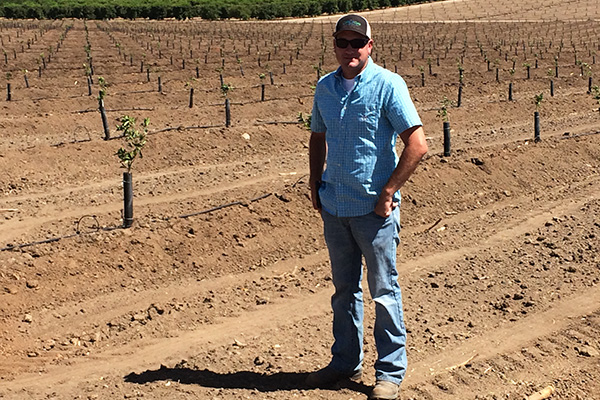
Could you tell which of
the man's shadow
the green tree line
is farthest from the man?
the green tree line

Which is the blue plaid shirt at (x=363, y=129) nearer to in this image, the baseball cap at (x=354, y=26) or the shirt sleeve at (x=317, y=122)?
the shirt sleeve at (x=317, y=122)

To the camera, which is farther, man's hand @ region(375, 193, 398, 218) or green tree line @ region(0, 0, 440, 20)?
green tree line @ region(0, 0, 440, 20)

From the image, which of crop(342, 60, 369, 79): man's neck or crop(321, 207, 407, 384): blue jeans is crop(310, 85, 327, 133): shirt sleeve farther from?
crop(321, 207, 407, 384): blue jeans

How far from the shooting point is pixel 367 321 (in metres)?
6.04

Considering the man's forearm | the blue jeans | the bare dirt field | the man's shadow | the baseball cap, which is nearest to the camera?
the baseball cap

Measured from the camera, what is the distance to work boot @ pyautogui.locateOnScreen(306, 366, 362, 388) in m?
4.70

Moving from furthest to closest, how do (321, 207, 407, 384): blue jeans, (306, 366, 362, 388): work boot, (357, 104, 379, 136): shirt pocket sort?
(306, 366, 362, 388): work boot, (321, 207, 407, 384): blue jeans, (357, 104, 379, 136): shirt pocket

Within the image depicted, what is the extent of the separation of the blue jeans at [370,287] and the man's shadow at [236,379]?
0.31m

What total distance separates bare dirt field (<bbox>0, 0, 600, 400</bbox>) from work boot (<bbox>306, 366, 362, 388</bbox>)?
6 cm

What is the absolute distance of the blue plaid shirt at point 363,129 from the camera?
4.16 m

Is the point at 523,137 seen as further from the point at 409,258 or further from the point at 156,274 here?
the point at 156,274

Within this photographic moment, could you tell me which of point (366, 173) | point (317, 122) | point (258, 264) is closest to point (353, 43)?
point (317, 122)

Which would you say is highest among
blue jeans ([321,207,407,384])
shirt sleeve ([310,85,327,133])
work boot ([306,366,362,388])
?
A: shirt sleeve ([310,85,327,133])

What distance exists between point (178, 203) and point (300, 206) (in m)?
1.84
